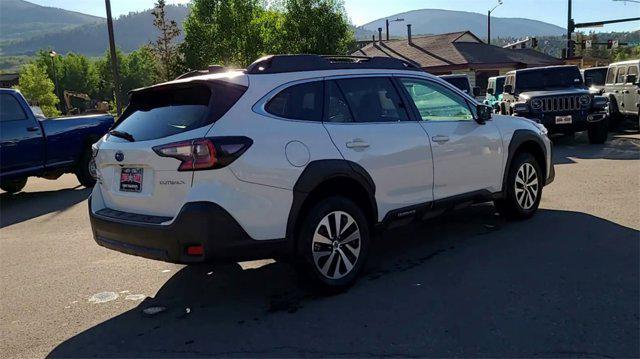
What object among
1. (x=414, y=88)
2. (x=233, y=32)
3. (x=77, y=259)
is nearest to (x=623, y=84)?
(x=414, y=88)

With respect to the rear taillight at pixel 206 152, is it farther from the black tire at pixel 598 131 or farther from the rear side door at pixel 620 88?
the rear side door at pixel 620 88

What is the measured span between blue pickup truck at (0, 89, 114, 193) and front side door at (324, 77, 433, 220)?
18.7 feet

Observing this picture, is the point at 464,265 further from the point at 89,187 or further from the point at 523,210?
A: the point at 89,187

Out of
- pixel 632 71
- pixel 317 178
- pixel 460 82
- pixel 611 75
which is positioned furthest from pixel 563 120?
pixel 317 178

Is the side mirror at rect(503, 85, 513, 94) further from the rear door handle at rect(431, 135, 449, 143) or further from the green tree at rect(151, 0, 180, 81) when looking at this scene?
the green tree at rect(151, 0, 180, 81)

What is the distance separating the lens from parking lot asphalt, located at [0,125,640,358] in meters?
3.61

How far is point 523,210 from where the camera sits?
6309 millimetres

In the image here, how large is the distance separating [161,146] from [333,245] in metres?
1.47

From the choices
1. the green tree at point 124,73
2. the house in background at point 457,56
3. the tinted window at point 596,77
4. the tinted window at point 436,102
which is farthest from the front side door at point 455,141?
the green tree at point 124,73

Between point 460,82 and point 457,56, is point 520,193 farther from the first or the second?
point 457,56

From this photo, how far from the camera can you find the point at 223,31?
39844 millimetres

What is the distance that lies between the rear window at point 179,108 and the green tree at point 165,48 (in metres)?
43.1

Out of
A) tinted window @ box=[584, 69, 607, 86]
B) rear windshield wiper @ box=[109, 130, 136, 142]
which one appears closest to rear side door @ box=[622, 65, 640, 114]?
tinted window @ box=[584, 69, 607, 86]

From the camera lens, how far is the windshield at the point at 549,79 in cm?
1416
